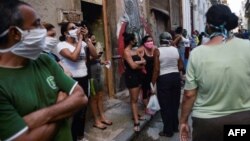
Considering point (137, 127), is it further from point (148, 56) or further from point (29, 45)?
point (29, 45)

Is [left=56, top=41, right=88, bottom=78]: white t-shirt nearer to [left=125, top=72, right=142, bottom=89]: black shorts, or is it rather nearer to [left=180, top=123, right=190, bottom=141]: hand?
[left=125, top=72, right=142, bottom=89]: black shorts

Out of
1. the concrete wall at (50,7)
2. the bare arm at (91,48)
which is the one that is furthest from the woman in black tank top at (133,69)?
the concrete wall at (50,7)

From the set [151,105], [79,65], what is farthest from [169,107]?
[79,65]

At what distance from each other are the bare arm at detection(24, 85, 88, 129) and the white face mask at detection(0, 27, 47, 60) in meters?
0.32

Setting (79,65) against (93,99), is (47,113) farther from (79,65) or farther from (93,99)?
(93,99)

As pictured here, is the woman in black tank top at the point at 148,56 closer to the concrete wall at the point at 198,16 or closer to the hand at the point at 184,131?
the hand at the point at 184,131

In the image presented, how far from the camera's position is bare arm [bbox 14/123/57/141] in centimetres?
224

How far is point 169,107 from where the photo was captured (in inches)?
283

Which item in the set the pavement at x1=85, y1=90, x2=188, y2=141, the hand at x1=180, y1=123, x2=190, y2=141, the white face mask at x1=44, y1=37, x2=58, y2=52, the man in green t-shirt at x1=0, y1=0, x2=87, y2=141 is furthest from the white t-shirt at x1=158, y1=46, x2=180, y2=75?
the man in green t-shirt at x1=0, y1=0, x2=87, y2=141

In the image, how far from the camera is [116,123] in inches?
303

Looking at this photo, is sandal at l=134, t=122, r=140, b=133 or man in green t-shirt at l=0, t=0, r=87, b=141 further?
sandal at l=134, t=122, r=140, b=133

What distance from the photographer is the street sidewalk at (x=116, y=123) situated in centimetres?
668

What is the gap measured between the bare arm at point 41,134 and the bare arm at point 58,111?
0.9 inches

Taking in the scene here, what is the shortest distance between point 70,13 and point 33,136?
5389 mm
